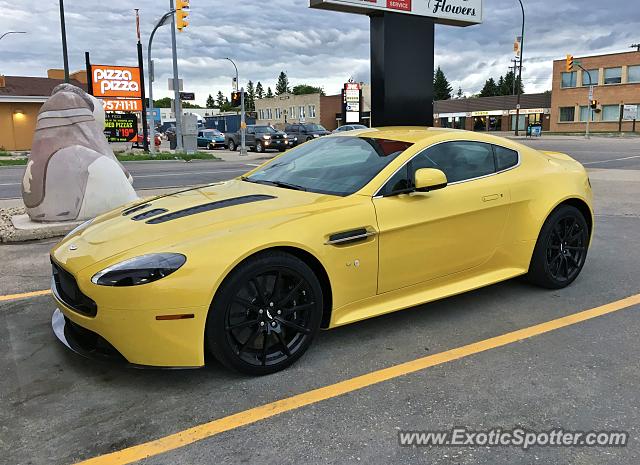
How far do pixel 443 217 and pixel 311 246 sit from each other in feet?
3.75

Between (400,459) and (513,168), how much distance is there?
113 inches

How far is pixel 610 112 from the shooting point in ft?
176

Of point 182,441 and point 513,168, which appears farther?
point 513,168

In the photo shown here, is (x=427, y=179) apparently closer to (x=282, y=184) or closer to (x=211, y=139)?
(x=282, y=184)

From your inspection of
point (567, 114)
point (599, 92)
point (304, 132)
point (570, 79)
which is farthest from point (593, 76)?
point (304, 132)

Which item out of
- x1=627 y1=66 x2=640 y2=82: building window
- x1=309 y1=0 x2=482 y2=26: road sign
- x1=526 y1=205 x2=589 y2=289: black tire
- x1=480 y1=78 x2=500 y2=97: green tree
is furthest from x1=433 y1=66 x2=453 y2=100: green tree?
x1=526 y1=205 x2=589 y2=289: black tire

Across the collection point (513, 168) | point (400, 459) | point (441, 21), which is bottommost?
point (400, 459)

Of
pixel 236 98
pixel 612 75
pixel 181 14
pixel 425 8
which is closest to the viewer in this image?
pixel 425 8

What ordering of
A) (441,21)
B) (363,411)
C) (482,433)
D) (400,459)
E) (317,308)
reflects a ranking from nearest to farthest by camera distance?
(400,459) < (482,433) < (363,411) < (317,308) < (441,21)

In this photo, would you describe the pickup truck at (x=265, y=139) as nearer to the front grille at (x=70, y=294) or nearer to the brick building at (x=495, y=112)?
the front grille at (x=70, y=294)

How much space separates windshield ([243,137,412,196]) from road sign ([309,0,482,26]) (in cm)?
461

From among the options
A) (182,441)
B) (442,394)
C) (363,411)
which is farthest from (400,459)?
(182,441)

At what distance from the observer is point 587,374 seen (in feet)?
10.7

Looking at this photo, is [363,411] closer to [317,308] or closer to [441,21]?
[317,308]
